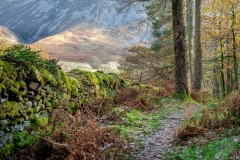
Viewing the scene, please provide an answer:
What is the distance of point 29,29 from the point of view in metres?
119

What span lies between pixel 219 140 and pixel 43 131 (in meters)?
3.38

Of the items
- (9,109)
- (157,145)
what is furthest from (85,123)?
(9,109)

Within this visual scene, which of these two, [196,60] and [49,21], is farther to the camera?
[49,21]

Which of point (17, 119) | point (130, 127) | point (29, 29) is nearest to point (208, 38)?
point (130, 127)

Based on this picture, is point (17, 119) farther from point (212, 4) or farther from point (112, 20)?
point (112, 20)

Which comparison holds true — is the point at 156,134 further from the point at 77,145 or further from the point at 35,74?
the point at 35,74

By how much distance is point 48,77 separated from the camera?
22.1ft

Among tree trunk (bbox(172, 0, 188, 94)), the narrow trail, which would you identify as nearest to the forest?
the narrow trail

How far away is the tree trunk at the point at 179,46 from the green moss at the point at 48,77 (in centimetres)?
616

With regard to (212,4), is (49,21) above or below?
above

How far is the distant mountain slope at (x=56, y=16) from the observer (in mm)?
116750

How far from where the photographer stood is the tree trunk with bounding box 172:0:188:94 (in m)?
11.3

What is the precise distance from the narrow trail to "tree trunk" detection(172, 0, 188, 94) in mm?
4321

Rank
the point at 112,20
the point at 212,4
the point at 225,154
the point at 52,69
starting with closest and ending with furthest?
the point at 225,154 → the point at 52,69 → the point at 212,4 → the point at 112,20
